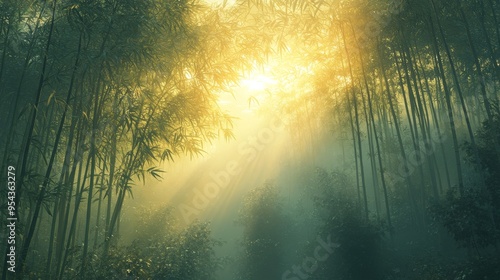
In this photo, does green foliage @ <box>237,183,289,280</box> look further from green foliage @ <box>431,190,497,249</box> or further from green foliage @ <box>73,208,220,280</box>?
green foliage @ <box>431,190,497,249</box>

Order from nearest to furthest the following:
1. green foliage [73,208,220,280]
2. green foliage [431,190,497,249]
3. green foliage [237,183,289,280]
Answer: green foliage [73,208,220,280] → green foliage [431,190,497,249] → green foliage [237,183,289,280]

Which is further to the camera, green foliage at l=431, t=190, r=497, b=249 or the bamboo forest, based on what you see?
green foliage at l=431, t=190, r=497, b=249

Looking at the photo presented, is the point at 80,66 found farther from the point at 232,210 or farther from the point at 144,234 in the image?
the point at 232,210

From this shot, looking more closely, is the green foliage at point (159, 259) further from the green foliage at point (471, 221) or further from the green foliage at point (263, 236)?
the green foliage at point (471, 221)

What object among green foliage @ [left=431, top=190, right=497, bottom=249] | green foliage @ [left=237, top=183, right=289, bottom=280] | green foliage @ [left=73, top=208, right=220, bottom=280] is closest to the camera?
green foliage @ [left=73, top=208, right=220, bottom=280]

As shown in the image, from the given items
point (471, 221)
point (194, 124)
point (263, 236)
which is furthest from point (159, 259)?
point (471, 221)

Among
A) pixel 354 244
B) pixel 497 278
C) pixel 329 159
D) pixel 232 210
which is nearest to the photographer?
pixel 497 278

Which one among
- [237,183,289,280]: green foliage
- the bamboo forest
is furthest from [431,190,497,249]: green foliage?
[237,183,289,280]: green foliage

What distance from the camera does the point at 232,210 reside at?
15914 mm

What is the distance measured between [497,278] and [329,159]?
1720 cm

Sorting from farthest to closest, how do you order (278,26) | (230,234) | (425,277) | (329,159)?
1. (329,159)
2. (230,234)
3. (278,26)
4. (425,277)

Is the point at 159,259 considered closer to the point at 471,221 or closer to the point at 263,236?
the point at 263,236

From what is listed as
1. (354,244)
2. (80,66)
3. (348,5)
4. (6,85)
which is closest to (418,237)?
(354,244)

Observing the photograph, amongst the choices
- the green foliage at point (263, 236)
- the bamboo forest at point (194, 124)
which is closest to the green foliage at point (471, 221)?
the bamboo forest at point (194, 124)
